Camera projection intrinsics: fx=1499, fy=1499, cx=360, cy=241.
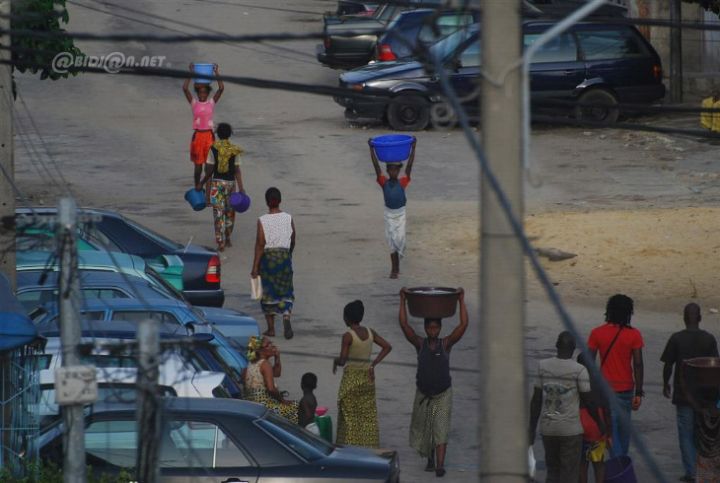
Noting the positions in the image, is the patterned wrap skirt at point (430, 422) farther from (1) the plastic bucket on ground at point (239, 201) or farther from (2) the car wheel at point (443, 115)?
(1) the plastic bucket on ground at point (239, 201)

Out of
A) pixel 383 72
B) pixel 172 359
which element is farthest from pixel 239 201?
pixel 383 72

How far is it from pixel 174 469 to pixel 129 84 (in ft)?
78.8

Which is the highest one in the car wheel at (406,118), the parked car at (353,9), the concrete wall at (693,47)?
the parked car at (353,9)

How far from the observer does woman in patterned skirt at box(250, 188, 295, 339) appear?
15.1 meters

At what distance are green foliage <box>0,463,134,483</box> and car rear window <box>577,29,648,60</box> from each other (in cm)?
1921

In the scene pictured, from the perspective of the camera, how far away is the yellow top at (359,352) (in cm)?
1180

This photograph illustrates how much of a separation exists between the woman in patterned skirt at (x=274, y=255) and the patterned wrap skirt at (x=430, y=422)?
381 cm

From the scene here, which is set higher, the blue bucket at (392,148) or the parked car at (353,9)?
the parked car at (353,9)

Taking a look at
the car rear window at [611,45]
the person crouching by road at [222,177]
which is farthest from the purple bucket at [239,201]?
the car rear window at [611,45]

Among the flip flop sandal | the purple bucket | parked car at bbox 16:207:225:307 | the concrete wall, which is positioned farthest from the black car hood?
the flip flop sandal

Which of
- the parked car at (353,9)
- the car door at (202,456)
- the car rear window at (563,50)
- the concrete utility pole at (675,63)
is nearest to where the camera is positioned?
the car door at (202,456)

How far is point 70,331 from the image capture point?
7461 mm

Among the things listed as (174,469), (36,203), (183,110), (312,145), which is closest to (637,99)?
(312,145)

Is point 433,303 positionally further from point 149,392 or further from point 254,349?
point 149,392
